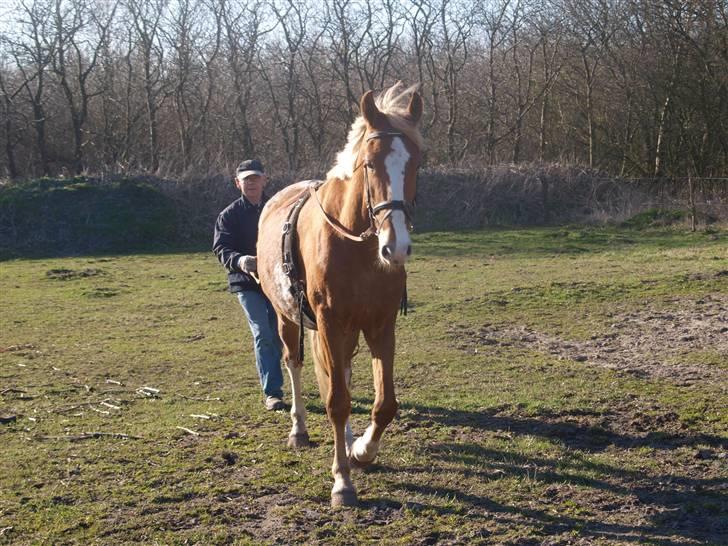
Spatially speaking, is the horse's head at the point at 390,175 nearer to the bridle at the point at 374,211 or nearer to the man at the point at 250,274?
the bridle at the point at 374,211

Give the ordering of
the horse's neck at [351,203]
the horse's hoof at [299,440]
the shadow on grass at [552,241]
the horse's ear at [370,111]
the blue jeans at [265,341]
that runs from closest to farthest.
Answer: the horse's ear at [370,111] < the horse's neck at [351,203] < the horse's hoof at [299,440] < the blue jeans at [265,341] < the shadow on grass at [552,241]

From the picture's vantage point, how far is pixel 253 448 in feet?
→ 18.3

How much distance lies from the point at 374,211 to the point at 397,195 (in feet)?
0.49

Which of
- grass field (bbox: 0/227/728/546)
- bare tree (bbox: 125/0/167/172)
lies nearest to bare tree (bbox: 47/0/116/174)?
bare tree (bbox: 125/0/167/172)

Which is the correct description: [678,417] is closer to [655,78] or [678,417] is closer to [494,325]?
[494,325]

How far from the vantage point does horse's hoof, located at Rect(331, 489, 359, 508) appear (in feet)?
14.5

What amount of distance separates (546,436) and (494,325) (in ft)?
13.9

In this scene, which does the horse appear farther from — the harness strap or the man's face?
the man's face

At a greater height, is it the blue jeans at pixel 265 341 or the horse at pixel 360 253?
the horse at pixel 360 253

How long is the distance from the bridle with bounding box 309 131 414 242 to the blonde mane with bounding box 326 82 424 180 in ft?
0.29

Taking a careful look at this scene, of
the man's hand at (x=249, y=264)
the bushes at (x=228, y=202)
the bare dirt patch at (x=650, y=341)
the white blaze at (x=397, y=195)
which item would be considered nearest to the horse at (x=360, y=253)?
the white blaze at (x=397, y=195)

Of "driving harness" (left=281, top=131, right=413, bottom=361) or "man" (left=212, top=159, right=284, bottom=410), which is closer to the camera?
"driving harness" (left=281, top=131, right=413, bottom=361)

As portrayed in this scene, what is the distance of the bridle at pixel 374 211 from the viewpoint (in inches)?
158

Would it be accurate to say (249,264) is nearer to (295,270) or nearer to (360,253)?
(295,270)
